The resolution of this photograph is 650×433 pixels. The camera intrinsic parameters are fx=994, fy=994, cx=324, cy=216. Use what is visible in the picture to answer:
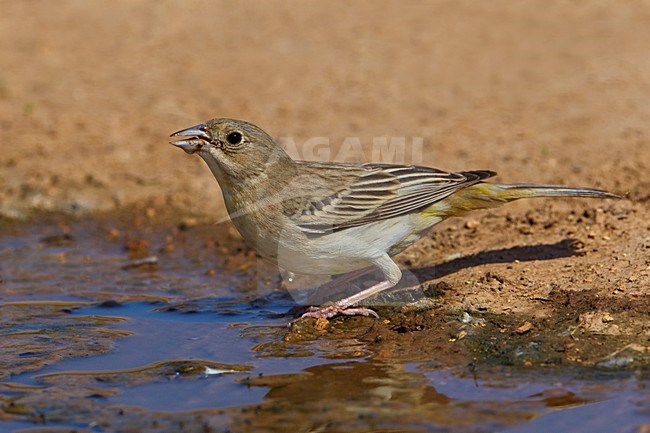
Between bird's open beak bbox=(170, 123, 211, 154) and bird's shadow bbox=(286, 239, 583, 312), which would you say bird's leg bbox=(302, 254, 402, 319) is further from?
bird's open beak bbox=(170, 123, 211, 154)

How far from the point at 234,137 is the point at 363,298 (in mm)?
1515

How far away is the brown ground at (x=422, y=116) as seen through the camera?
22.4 ft

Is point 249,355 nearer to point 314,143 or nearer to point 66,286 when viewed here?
point 66,286

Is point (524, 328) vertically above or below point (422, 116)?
below

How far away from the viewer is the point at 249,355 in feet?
21.6

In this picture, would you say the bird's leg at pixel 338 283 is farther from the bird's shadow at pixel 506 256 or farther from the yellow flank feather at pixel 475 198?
the yellow flank feather at pixel 475 198

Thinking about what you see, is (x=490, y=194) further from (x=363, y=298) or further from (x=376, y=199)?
(x=363, y=298)

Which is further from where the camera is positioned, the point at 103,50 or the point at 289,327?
the point at 103,50

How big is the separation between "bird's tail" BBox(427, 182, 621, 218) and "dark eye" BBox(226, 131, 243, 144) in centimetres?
150

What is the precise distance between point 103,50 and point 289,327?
796cm

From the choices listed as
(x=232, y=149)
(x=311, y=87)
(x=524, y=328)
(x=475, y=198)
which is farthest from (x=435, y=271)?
(x=311, y=87)

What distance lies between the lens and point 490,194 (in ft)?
24.3

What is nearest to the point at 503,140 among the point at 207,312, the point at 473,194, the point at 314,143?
the point at 314,143

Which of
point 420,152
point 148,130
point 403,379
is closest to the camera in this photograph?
point 403,379
